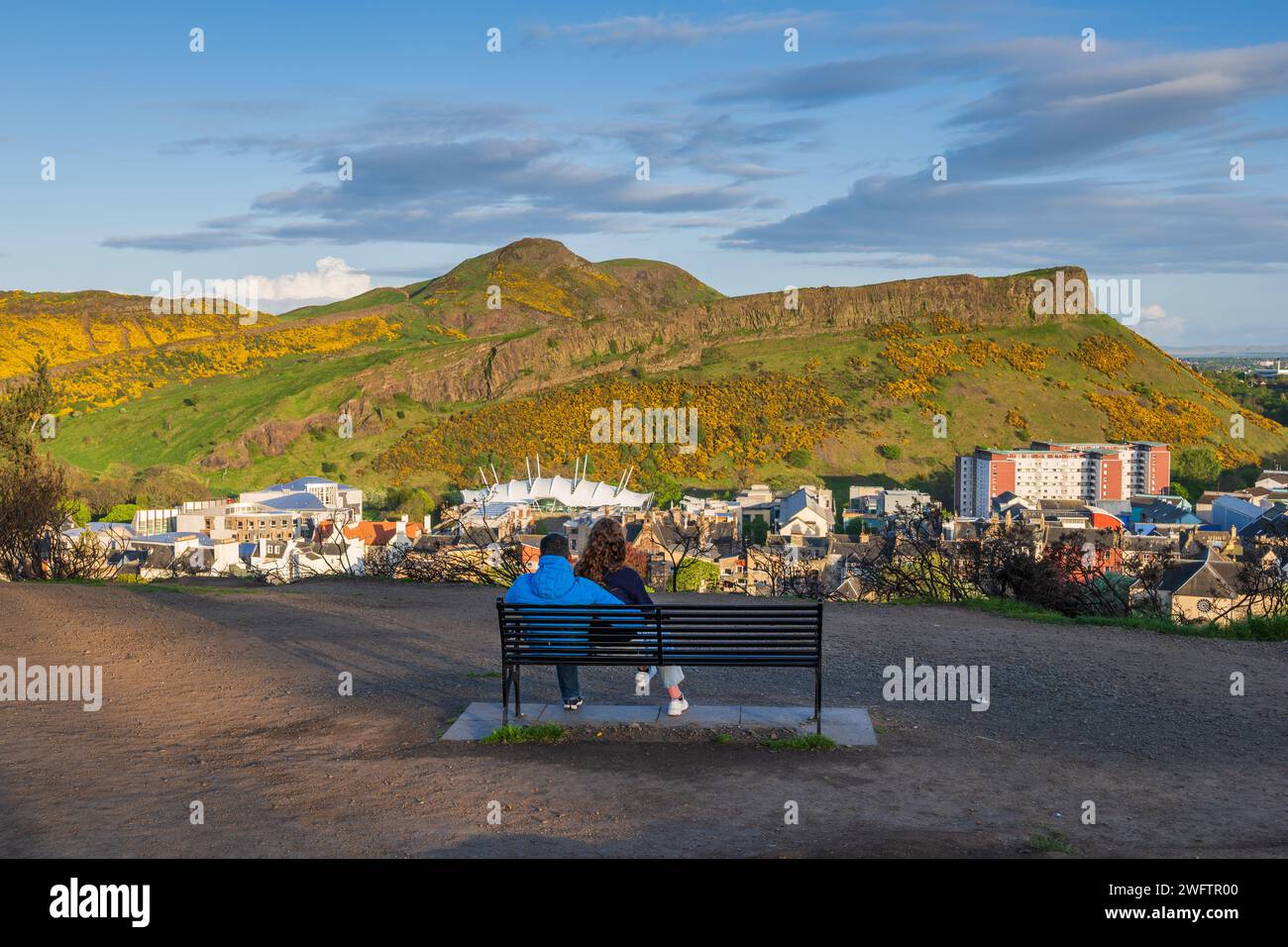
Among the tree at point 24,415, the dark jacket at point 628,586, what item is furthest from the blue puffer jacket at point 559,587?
the tree at point 24,415

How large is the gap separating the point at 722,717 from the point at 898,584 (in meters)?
6.90

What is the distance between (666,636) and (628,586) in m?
0.61

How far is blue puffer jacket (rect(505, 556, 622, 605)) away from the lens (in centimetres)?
686

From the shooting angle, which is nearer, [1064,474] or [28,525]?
[28,525]

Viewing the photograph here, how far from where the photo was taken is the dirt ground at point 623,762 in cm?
479

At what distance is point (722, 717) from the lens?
6762mm

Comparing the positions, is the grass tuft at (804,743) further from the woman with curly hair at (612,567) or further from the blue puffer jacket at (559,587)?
the blue puffer jacket at (559,587)

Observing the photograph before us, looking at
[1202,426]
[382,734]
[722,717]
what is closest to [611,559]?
[722,717]

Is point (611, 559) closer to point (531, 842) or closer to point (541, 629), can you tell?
point (541, 629)

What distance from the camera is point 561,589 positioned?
686 cm

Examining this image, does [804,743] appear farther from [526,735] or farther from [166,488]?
[166,488]

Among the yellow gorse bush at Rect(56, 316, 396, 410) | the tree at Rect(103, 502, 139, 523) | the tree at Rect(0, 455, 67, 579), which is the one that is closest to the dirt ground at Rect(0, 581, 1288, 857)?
the tree at Rect(0, 455, 67, 579)

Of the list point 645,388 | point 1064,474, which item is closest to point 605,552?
point 1064,474

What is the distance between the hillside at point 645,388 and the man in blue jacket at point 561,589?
6535 centimetres
